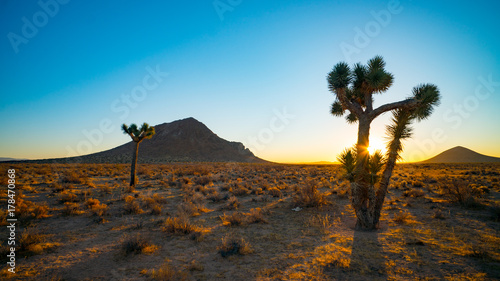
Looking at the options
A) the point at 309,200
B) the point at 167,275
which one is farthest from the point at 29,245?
the point at 309,200

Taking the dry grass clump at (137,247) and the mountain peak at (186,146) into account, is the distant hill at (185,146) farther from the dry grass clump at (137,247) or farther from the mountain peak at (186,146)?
the dry grass clump at (137,247)

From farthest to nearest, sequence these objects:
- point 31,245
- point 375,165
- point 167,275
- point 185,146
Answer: point 185,146
point 375,165
point 31,245
point 167,275

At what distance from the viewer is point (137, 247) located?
632cm

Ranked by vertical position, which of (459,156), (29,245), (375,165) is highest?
(375,165)

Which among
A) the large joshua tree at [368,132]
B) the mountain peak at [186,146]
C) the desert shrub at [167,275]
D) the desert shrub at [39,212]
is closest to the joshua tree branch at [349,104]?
the large joshua tree at [368,132]

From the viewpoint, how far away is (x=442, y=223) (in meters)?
8.97

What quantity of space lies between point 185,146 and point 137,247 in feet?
350

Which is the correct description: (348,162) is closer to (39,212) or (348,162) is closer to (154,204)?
(154,204)

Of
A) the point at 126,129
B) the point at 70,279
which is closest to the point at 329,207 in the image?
the point at 70,279

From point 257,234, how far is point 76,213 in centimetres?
868

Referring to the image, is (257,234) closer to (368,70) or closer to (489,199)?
(368,70)

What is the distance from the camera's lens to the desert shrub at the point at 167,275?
4.83 meters

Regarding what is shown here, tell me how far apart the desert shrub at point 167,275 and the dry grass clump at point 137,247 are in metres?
1.23

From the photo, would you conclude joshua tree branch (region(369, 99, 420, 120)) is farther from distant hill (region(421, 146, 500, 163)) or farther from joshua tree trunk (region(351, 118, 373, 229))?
distant hill (region(421, 146, 500, 163))
